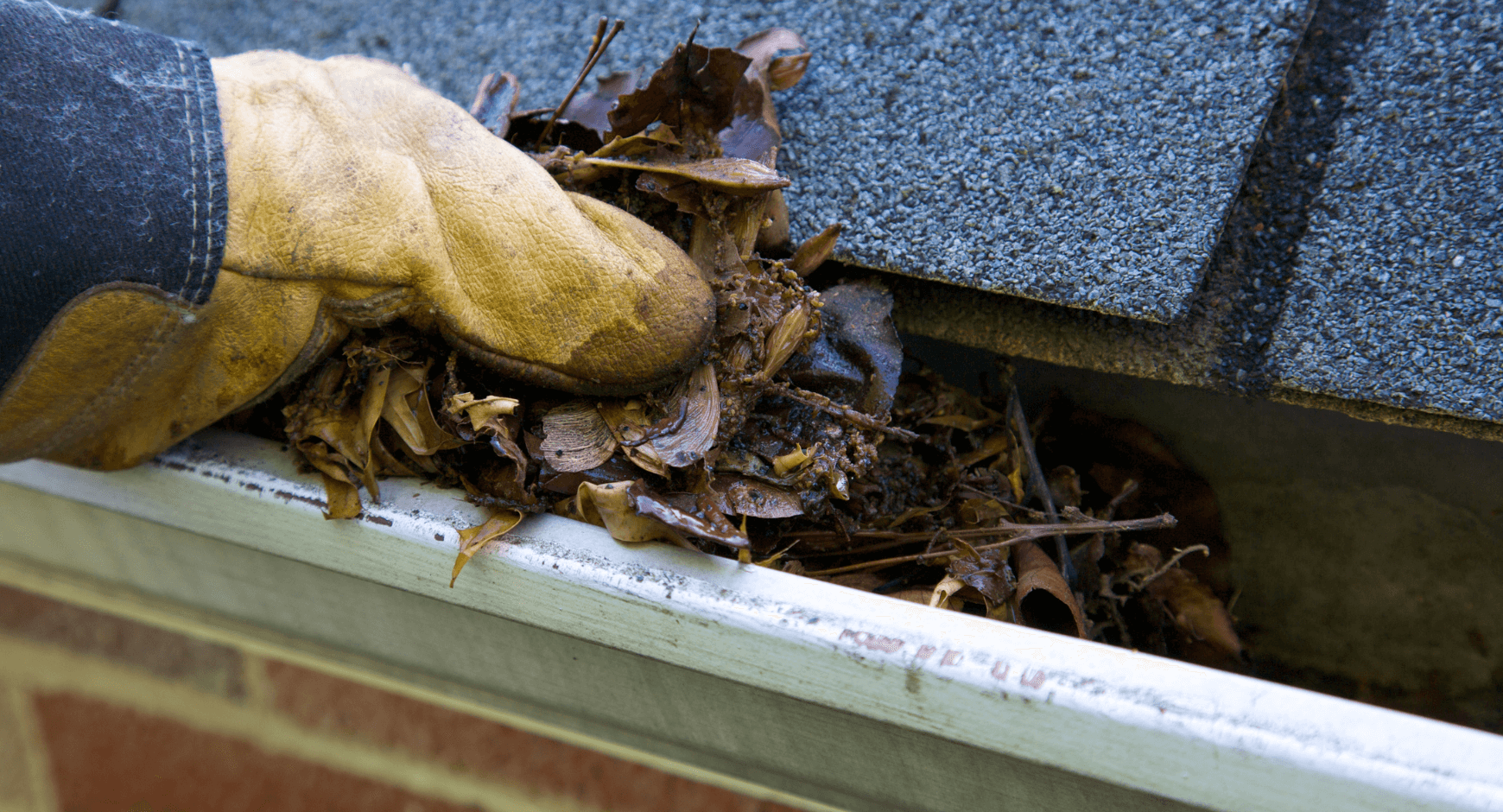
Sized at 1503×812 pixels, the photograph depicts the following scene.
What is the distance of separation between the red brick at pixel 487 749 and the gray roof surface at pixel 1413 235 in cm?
76

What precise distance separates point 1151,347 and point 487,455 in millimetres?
726

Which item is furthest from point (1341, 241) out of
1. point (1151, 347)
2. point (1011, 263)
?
point (1011, 263)

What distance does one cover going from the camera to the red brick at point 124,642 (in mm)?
1179

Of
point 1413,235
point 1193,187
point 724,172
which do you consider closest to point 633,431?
point 724,172

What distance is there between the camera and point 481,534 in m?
0.75

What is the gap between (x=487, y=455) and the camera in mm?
824

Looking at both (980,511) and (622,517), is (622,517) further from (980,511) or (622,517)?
(980,511)

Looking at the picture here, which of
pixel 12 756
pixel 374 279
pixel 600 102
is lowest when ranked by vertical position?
pixel 12 756

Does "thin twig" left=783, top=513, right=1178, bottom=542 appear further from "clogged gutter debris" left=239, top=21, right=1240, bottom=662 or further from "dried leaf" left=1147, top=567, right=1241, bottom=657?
"dried leaf" left=1147, top=567, right=1241, bottom=657

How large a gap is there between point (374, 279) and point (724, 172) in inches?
13.7

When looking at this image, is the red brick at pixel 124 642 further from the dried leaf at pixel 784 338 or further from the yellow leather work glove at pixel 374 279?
the dried leaf at pixel 784 338

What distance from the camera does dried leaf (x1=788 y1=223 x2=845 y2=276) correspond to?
0.85 metres

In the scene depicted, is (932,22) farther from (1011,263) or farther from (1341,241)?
(1341,241)

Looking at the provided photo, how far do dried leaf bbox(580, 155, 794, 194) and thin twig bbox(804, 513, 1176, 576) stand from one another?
392 millimetres
